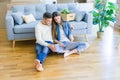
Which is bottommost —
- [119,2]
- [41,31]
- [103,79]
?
[103,79]

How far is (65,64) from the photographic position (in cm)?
339

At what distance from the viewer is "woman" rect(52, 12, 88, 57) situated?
145 inches

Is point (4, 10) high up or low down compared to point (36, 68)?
up

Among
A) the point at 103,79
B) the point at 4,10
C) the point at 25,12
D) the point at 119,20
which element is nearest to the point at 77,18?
the point at 25,12

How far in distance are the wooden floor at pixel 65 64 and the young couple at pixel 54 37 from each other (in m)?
0.15

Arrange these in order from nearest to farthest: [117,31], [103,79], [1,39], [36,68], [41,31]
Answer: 1. [103,79]
2. [36,68]
3. [41,31]
4. [1,39]
5. [117,31]

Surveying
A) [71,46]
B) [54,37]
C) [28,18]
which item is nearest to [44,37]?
[54,37]

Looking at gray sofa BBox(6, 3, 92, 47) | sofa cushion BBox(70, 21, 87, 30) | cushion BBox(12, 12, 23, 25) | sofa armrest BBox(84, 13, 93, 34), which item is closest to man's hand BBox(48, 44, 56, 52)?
gray sofa BBox(6, 3, 92, 47)

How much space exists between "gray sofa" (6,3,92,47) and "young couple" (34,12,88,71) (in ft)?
1.85

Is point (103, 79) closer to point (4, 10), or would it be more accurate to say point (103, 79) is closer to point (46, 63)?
point (46, 63)

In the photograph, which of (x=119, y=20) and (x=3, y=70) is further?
(x=119, y=20)

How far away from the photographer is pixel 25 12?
4715 millimetres

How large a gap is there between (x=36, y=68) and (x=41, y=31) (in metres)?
0.73

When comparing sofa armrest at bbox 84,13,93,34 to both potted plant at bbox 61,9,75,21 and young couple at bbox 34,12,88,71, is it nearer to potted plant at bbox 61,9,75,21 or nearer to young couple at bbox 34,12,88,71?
potted plant at bbox 61,9,75,21
